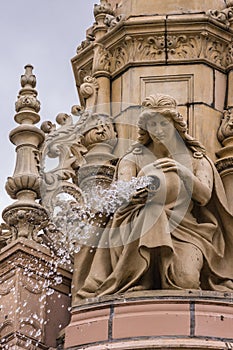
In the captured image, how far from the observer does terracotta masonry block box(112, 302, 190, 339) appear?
2122cm

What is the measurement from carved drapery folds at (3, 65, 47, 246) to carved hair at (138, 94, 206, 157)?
1532mm

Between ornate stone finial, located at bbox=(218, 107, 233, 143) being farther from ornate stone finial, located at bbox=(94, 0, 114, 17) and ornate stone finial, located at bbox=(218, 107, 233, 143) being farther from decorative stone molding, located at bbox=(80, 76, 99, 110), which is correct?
ornate stone finial, located at bbox=(94, 0, 114, 17)

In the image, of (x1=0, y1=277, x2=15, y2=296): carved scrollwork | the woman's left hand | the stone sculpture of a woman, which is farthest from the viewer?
(x1=0, y1=277, x2=15, y2=296): carved scrollwork

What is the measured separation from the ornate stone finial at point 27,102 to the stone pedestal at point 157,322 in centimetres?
314

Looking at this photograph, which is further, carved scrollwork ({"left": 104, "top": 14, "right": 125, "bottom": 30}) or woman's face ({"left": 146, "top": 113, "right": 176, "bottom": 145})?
carved scrollwork ({"left": 104, "top": 14, "right": 125, "bottom": 30})

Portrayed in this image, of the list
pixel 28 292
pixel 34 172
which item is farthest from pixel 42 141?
pixel 28 292

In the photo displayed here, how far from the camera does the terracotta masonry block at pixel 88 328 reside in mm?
21469

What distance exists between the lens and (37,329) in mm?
22578

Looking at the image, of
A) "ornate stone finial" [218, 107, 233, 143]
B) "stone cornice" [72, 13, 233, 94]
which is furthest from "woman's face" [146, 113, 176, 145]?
"stone cornice" [72, 13, 233, 94]

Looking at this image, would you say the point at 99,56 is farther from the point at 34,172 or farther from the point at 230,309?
the point at 230,309

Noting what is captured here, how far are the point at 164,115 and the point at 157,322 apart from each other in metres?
2.44

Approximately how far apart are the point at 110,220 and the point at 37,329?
1.41m

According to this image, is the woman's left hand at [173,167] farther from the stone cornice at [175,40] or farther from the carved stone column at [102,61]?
the stone cornice at [175,40]

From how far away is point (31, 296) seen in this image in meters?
22.8
